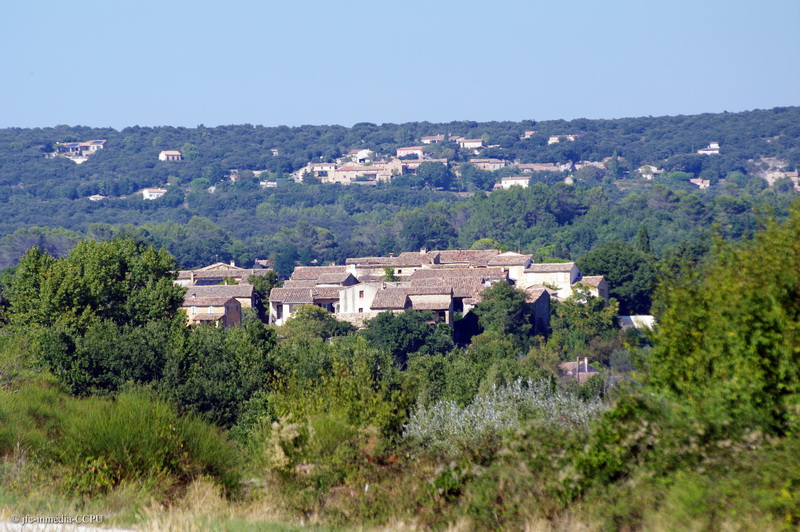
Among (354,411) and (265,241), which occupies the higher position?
(354,411)

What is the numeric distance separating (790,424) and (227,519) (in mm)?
3989

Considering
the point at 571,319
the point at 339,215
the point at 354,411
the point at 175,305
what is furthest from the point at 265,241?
the point at 354,411

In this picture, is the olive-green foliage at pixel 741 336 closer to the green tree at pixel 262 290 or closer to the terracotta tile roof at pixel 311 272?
the green tree at pixel 262 290

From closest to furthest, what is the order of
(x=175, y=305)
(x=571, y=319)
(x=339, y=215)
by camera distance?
(x=175, y=305) < (x=571, y=319) < (x=339, y=215)

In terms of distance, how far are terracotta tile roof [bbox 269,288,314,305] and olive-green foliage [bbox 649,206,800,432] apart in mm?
46851

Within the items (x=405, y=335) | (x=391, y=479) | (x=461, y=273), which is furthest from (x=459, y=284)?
(x=391, y=479)

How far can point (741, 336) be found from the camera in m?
8.10

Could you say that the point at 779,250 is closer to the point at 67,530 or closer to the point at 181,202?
the point at 67,530

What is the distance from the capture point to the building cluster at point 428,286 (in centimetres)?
5188

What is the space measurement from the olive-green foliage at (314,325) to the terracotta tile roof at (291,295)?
234 inches

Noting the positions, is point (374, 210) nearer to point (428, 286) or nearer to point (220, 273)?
point (220, 273)

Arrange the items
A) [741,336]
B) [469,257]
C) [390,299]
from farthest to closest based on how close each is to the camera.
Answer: [469,257], [390,299], [741,336]

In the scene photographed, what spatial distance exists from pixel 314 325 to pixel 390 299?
6.33 metres

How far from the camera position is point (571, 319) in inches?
2026
